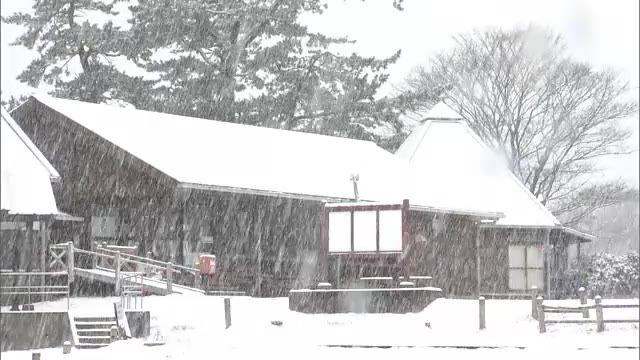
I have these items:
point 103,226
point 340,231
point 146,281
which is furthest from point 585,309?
point 103,226

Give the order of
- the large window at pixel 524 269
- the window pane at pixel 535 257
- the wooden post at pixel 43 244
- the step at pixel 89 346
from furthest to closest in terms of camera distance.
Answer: the window pane at pixel 535 257, the large window at pixel 524 269, the wooden post at pixel 43 244, the step at pixel 89 346

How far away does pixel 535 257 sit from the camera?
121 ft

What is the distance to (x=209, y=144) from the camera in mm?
33781

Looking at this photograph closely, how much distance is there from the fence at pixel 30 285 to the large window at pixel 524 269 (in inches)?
637

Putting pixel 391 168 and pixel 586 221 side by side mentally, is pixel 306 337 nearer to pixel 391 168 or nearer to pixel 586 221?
pixel 391 168

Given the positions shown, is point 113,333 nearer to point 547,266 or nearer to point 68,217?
point 68,217

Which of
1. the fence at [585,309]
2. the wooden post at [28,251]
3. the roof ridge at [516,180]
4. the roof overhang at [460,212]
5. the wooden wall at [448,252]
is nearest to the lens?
the fence at [585,309]

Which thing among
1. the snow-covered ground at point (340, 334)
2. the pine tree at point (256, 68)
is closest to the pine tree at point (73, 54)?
the pine tree at point (256, 68)

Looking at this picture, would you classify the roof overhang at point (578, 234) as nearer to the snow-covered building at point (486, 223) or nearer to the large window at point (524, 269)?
the snow-covered building at point (486, 223)

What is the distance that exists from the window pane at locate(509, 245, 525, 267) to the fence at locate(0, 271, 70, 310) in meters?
16.2

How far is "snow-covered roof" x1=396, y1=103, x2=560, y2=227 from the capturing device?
117 ft

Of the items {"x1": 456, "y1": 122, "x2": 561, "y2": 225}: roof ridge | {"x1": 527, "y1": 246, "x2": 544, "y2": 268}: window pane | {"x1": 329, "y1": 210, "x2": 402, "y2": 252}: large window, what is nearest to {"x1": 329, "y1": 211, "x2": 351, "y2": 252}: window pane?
{"x1": 329, "y1": 210, "x2": 402, "y2": 252}: large window

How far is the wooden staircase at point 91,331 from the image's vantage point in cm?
2214

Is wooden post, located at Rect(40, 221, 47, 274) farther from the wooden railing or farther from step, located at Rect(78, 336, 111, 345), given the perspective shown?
step, located at Rect(78, 336, 111, 345)
